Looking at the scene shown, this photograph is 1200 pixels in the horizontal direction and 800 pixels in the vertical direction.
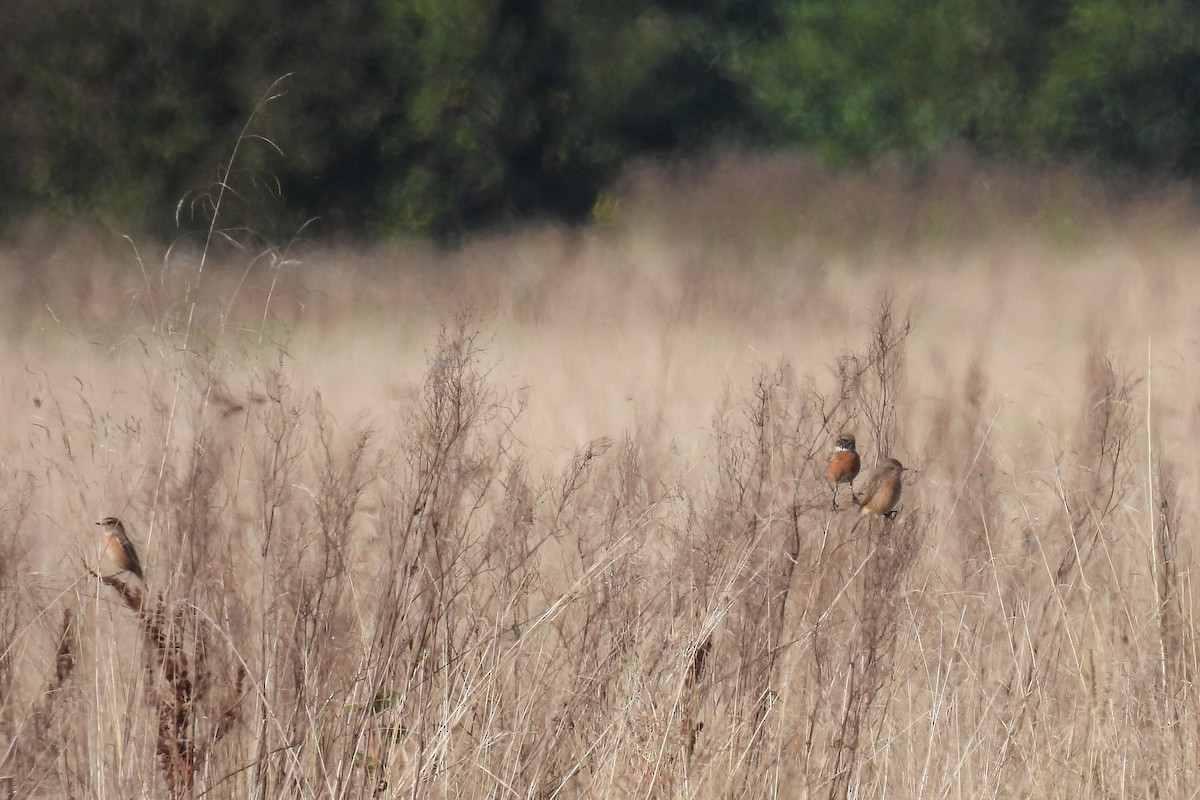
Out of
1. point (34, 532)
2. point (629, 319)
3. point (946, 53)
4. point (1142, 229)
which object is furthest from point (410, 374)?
point (946, 53)

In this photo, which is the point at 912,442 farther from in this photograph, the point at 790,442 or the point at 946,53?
the point at 946,53

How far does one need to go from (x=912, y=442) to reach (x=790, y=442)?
5.92ft

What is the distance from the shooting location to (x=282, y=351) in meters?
2.38

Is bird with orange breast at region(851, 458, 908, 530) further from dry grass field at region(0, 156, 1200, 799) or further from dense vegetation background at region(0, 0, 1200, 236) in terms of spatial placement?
dense vegetation background at region(0, 0, 1200, 236)

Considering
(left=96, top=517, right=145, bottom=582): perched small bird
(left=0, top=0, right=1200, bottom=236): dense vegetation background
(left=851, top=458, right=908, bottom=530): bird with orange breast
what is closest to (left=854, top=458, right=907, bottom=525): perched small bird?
(left=851, top=458, right=908, bottom=530): bird with orange breast

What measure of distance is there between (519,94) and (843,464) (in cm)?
1053

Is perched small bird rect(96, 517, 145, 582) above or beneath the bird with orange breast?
beneath

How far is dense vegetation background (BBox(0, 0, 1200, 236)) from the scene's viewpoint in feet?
33.8

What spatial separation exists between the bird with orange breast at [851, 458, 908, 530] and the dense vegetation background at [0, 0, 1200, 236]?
8205mm

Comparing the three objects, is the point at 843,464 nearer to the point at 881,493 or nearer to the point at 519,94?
the point at 881,493

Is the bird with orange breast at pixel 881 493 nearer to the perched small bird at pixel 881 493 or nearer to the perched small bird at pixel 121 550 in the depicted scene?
the perched small bird at pixel 881 493

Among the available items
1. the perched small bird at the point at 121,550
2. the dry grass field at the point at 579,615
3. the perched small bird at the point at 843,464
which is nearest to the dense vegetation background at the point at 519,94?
the dry grass field at the point at 579,615

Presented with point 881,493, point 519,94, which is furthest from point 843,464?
point 519,94

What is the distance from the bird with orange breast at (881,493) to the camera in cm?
234
